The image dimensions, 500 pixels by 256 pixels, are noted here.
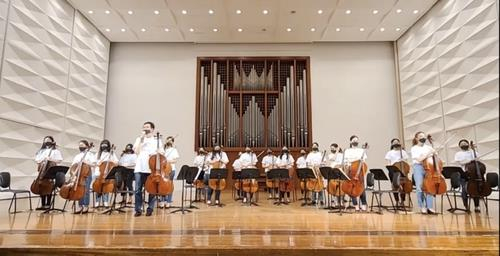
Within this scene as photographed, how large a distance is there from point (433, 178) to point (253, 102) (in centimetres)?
752

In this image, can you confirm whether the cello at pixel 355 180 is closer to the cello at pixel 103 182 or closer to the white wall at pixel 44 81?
the cello at pixel 103 182

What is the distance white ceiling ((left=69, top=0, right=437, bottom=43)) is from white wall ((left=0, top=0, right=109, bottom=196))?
0.97 meters

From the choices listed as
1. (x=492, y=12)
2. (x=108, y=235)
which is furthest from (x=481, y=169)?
(x=108, y=235)

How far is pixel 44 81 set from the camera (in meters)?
8.84

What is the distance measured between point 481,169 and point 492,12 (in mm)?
4131

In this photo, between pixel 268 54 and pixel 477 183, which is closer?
pixel 477 183

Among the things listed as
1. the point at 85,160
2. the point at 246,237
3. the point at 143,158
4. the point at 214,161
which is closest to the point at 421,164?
the point at 246,237

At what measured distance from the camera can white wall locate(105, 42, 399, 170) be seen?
1214 centimetres

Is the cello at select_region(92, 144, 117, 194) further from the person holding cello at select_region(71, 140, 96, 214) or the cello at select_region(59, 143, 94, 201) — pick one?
the cello at select_region(59, 143, 94, 201)

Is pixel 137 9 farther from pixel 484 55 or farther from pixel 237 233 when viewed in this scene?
pixel 484 55

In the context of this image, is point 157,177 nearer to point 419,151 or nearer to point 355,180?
point 355,180

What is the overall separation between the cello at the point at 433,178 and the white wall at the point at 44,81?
29.2 ft

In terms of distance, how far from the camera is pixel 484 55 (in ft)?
25.9

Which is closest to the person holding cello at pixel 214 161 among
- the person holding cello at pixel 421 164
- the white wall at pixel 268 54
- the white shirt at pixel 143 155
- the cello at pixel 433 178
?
the white shirt at pixel 143 155
